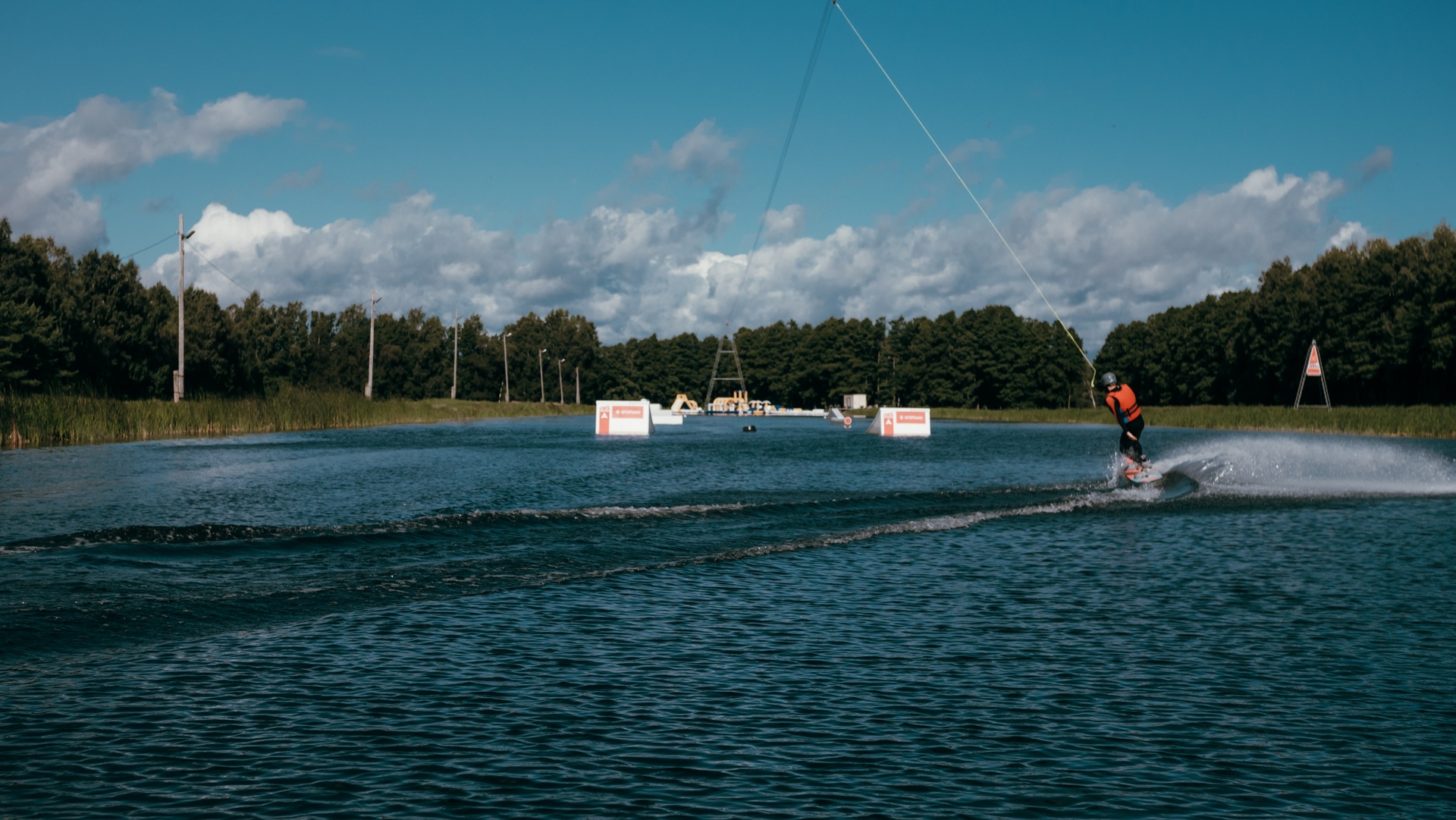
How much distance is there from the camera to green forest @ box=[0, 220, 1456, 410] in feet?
253

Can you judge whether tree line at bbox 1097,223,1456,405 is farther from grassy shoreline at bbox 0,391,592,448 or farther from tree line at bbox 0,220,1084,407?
grassy shoreline at bbox 0,391,592,448

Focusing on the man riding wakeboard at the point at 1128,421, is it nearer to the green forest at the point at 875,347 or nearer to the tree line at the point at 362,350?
the green forest at the point at 875,347

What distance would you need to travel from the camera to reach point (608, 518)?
672 inches

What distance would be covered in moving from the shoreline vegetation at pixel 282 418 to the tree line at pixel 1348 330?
19055 millimetres

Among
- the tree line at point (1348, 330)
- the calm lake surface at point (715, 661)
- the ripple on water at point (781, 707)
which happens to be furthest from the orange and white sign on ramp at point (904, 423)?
the ripple on water at point (781, 707)

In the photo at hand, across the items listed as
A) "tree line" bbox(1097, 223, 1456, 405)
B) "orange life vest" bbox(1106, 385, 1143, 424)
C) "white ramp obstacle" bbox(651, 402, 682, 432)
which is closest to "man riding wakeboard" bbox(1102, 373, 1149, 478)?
"orange life vest" bbox(1106, 385, 1143, 424)

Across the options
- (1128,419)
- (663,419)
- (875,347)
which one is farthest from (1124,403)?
(875,347)

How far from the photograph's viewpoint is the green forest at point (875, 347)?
253 feet

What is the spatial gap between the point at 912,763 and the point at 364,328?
166 meters

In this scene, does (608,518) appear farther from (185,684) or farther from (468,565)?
(185,684)

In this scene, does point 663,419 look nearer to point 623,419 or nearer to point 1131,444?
point 623,419

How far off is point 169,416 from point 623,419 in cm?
2079

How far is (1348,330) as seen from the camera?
88.1m

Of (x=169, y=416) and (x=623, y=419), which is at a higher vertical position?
(x=169, y=416)
